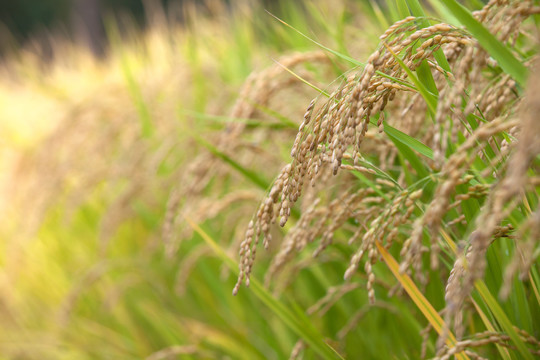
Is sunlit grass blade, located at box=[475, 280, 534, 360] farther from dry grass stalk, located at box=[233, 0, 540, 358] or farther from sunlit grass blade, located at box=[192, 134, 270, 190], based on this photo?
sunlit grass blade, located at box=[192, 134, 270, 190]

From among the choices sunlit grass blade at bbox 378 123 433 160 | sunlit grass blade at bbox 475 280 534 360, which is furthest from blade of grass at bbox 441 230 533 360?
sunlit grass blade at bbox 378 123 433 160

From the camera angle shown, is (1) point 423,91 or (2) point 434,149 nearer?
(2) point 434,149

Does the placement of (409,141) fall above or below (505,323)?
above

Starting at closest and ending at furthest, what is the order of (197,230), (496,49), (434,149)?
(434,149) < (496,49) < (197,230)

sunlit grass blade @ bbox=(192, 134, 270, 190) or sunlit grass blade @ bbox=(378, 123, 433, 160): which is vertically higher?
sunlit grass blade @ bbox=(192, 134, 270, 190)

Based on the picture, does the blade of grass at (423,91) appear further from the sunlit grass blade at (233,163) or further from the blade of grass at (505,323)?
the sunlit grass blade at (233,163)

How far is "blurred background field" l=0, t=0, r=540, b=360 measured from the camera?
151 cm

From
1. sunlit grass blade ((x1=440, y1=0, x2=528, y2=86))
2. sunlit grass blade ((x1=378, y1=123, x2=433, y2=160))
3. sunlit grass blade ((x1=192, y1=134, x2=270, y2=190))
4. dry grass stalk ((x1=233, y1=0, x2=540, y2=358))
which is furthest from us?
sunlit grass blade ((x1=192, y1=134, x2=270, y2=190))

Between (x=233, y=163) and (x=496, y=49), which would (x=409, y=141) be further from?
(x=233, y=163)

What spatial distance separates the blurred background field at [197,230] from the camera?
4.97 feet

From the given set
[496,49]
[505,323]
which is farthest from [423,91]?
[505,323]

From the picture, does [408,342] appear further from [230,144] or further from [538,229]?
[538,229]

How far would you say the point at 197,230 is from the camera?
4.52 ft

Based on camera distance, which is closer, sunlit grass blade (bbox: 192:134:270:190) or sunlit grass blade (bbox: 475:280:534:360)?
sunlit grass blade (bbox: 475:280:534:360)
